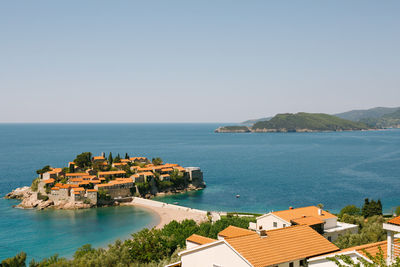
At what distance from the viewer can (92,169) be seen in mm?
75625

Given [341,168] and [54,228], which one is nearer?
[54,228]

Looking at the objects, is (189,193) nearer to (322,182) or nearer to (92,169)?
(92,169)

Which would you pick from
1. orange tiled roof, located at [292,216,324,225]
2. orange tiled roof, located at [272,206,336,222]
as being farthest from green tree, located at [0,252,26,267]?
orange tiled roof, located at [292,216,324,225]

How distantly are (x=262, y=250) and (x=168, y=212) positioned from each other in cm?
4305

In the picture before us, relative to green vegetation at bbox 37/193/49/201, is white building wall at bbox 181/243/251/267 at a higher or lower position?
higher

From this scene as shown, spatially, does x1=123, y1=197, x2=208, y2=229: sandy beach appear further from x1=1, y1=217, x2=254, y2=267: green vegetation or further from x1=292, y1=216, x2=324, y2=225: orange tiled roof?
x1=292, y1=216, x2=324, y2=225: orange tiled roof

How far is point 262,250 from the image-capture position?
60.6ft

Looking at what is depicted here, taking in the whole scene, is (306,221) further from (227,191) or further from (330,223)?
(227,191)

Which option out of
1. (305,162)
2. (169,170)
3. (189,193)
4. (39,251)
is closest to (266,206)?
(189,193)

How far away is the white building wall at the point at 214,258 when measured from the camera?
18.0m

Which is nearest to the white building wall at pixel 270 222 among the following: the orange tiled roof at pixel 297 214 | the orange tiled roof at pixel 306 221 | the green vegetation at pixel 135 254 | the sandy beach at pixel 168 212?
the orange tiled roof at pixel 297 214

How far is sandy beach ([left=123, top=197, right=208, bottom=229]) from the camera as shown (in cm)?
5356

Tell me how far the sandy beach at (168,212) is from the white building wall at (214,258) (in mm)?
30050

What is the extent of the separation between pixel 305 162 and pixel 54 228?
95530 millimetres
